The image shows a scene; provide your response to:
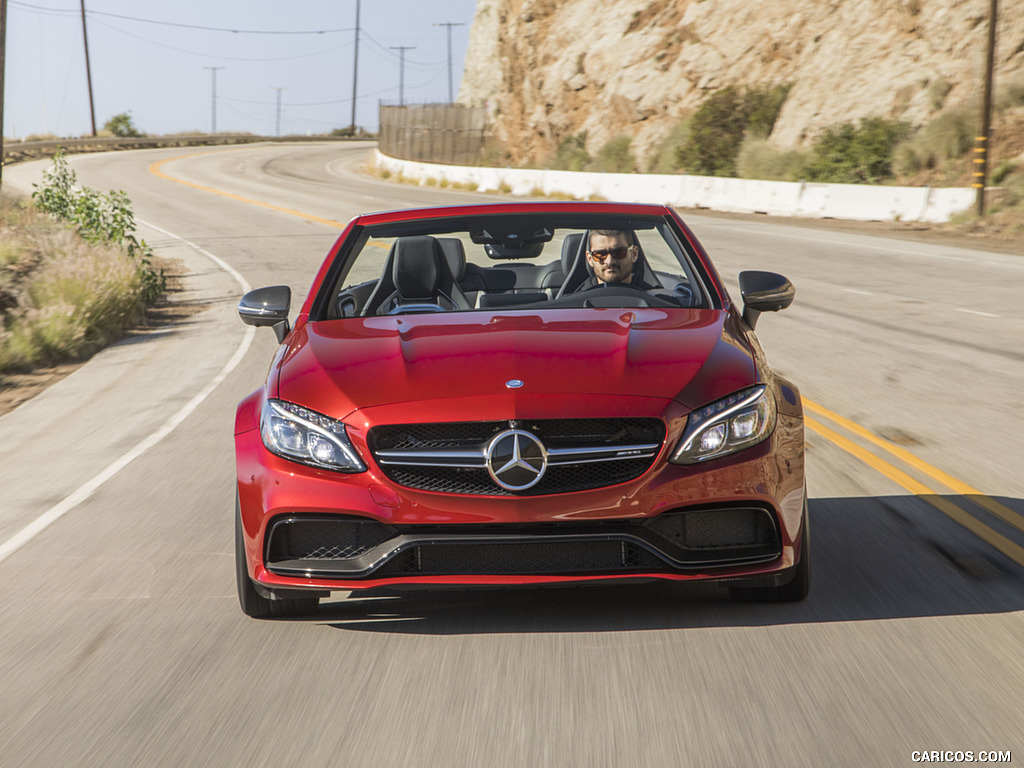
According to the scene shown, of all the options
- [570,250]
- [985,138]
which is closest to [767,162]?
[985,138]

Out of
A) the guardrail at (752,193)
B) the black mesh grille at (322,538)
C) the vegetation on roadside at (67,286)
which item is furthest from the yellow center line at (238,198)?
the black mesh grille at (322,538)

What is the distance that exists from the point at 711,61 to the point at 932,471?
143 feet

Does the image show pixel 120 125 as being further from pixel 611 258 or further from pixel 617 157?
pixel 611 258

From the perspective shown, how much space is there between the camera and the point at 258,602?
4426mm

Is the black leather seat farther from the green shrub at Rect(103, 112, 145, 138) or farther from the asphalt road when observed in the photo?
the green shrub at Rect(103, 112, 145, 138)

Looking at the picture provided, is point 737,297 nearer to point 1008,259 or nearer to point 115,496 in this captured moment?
point 1008,259

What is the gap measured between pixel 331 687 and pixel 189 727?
0.47 metres

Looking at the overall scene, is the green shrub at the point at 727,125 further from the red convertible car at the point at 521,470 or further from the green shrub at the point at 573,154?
the red convertible car at the point at 521,470

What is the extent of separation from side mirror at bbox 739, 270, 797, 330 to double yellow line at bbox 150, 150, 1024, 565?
1.37 m

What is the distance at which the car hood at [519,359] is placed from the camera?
4.10 meters

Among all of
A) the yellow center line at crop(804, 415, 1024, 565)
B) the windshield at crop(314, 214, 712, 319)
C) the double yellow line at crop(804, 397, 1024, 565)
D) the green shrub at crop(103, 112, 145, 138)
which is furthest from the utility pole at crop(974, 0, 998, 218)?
the green shrub at crop(103, 112, 145, 138)

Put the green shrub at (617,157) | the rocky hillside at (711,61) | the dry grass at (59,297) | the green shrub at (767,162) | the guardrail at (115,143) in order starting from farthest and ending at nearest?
Answer: the guardrail at (115,143), the green shrub at (617,157), the green shrub at (767,162), the rocky hillside at (711,61), the dry grass at (59,297)

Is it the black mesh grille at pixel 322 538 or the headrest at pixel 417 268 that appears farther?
the headrest at pixel 417 268

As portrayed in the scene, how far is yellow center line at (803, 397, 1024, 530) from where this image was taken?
5812 millimetres
